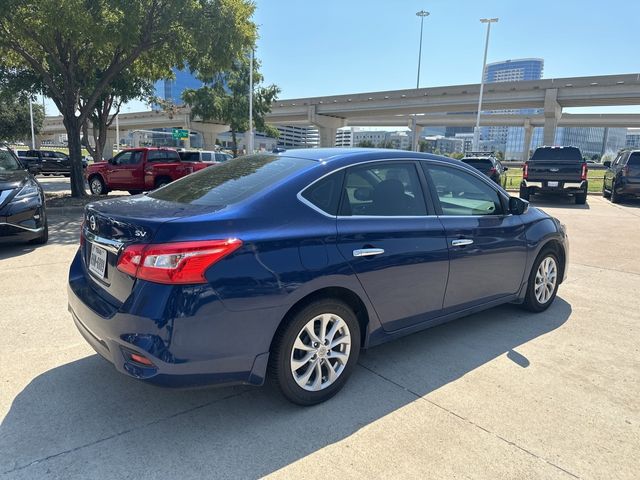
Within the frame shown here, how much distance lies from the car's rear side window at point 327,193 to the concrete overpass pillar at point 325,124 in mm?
54267

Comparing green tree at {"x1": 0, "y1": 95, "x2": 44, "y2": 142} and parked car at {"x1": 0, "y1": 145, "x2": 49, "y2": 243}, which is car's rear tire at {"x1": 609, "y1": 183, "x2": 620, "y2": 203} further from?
green tree at {"x1": 0, "y1": 95, "x2": 44, "y2": 142}

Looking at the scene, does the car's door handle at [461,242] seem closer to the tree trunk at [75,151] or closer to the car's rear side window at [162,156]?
the tree trunk at [75,151]

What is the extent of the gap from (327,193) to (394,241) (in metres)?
0.61

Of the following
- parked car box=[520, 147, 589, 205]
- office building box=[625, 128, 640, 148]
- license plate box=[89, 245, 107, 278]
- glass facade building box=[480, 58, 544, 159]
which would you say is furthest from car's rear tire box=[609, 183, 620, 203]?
office building box=[625, 128, 640, 148]

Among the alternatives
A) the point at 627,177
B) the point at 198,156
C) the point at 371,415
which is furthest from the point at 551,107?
the point at 371,415

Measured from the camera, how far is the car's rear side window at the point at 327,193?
3.11 metres

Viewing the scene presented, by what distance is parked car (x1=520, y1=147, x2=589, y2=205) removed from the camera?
1566 cm

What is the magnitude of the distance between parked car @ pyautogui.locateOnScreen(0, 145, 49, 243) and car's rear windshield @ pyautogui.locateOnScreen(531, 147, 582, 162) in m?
15.2

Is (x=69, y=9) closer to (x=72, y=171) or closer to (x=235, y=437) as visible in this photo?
(x=72, y=171)

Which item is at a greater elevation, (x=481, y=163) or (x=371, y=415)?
(x=481, y=163)

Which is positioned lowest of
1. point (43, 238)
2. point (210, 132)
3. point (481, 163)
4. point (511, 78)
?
point (43, 238)

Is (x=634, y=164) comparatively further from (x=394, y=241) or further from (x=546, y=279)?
(x=394, y=241)

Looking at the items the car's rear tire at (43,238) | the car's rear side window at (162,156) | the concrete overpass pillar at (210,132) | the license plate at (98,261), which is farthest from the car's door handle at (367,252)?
the concrete overpass pillar at (210,132)

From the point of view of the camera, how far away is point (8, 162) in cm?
809
